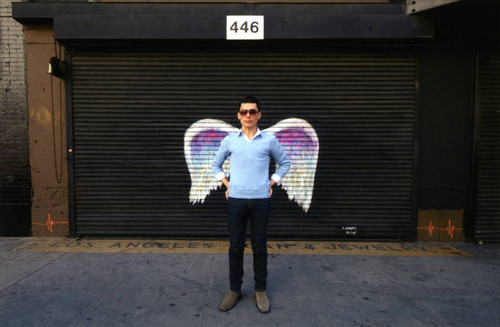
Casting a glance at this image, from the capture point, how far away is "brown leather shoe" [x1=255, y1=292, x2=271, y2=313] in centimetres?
314

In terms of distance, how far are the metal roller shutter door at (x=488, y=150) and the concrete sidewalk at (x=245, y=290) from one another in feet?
2.63

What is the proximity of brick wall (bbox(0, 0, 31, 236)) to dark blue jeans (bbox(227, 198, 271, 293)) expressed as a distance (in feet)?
14.9

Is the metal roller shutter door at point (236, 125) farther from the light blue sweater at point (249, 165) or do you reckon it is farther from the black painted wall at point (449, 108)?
the light blue sweater at point (249, 165)

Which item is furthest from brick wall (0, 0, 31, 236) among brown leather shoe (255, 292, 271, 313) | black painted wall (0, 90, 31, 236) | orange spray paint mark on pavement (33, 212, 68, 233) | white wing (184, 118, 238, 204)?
brown leather shoe (255, 292, 271, 313)

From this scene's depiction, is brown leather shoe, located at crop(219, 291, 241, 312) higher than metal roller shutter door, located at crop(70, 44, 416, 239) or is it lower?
lower

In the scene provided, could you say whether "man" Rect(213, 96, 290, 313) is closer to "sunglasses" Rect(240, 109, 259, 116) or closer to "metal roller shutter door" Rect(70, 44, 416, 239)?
"sunglasses" Rect(240, 109, 259, 116)

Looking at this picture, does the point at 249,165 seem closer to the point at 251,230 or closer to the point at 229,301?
the point at 251,230

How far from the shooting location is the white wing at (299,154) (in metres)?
5.58

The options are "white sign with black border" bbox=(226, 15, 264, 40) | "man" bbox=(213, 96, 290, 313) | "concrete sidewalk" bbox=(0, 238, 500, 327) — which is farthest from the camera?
"white sign with black border" bbox=(226, 15, 264, 40)

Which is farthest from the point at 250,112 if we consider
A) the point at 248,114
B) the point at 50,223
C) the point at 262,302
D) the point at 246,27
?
the point at 50,223

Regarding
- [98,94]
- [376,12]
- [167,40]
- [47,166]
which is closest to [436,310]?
[376,12]

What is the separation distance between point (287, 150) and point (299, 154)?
0.23 meters

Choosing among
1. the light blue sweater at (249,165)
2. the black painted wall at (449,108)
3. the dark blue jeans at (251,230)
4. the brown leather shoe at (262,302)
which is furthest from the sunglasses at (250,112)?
the black painted wall at (449,108)

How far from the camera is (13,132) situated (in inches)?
223
